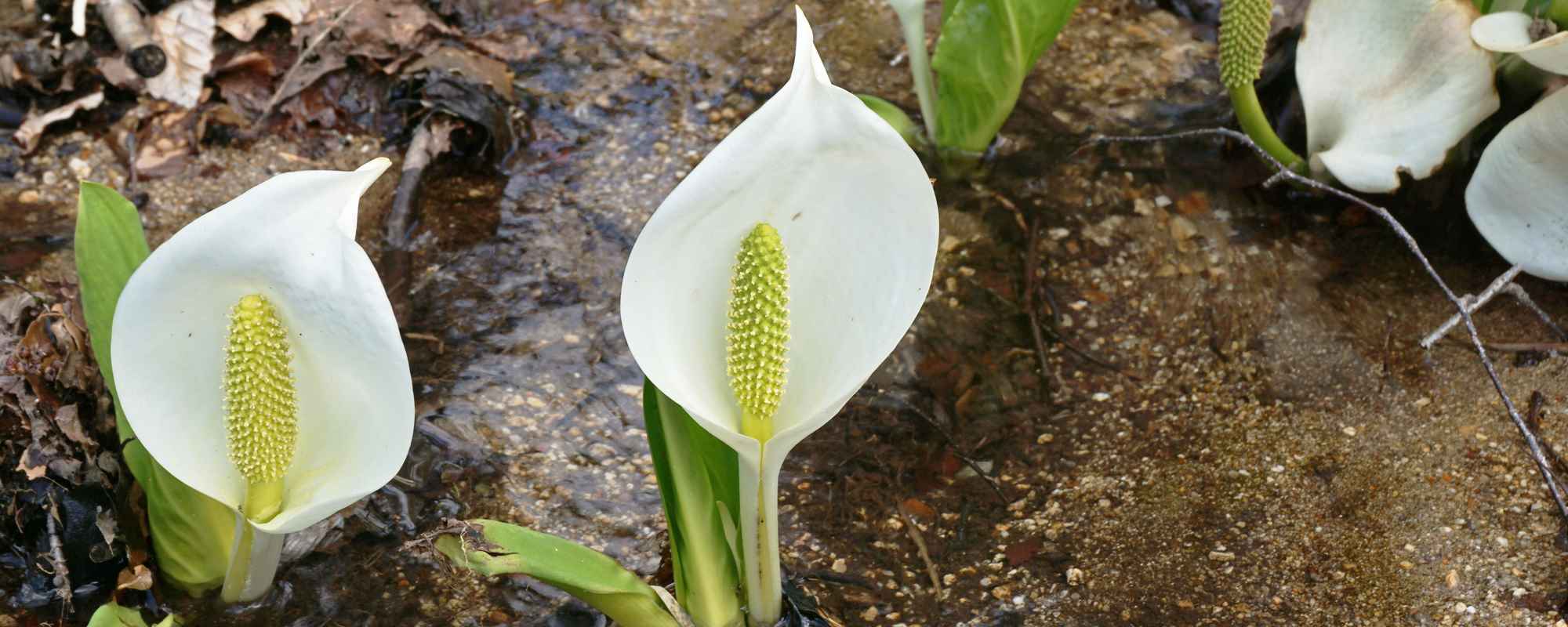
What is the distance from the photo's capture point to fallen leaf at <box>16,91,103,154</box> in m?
2.55

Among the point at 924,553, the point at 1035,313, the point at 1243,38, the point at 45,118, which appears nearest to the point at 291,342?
the point at 924,553

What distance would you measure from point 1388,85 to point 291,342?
1924mm

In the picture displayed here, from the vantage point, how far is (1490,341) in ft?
7.19

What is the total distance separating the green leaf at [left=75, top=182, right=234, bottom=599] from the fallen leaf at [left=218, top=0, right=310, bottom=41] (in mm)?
1341

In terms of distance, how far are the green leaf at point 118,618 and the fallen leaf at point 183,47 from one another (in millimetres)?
1523

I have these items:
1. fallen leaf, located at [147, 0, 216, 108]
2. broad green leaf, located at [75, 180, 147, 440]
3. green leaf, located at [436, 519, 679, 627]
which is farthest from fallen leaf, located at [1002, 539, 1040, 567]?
fallen leaf, located at [147, 0, 216, 108]

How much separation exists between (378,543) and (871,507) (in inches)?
28.2

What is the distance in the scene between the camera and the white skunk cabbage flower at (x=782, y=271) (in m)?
1.28

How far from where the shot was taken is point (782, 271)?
129 cm

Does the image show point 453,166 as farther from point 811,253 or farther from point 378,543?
point 811,253

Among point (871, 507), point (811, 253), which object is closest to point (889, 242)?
point (811, 253)

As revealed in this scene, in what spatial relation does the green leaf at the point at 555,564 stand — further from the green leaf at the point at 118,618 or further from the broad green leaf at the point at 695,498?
the green leaf at the point at 118,618

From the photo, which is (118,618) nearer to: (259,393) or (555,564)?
(259,393)

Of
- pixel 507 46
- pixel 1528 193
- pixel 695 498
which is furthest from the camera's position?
pixel 507 46
